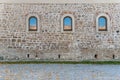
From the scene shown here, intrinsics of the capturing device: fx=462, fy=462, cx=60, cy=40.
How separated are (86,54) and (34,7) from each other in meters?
4.74

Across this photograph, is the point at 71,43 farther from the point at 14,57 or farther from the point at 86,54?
the point at 14,57

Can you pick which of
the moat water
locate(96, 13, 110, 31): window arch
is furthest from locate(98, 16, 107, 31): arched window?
the moat water

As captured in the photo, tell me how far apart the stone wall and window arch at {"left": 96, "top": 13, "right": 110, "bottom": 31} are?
197 millimetres

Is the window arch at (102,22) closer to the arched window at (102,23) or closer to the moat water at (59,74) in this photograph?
the arched window at (102,23)

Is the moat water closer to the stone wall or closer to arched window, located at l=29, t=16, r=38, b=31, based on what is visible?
the stone wall

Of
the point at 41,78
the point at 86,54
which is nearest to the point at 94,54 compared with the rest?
the point at 86,54

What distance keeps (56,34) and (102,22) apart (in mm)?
3236

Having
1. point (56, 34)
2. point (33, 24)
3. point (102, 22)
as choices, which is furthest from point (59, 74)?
point (102, 22)

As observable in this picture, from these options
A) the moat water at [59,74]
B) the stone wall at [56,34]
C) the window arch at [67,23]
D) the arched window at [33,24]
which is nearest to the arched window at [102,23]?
the stone wall at [56,34]

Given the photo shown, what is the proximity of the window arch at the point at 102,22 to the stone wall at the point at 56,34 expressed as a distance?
20cm

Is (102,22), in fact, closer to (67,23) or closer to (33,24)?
(67,23)

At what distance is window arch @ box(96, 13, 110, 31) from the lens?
31203mm

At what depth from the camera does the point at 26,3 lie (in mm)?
31219

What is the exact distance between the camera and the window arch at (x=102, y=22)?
31.2 metres
